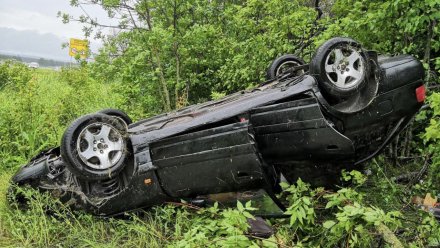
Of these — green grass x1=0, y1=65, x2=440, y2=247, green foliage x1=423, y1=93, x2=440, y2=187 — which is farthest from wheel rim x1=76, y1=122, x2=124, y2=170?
green foliage x1=423, y1=93, x2=440, y2=187

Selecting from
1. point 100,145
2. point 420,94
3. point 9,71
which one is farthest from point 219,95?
point 9,71

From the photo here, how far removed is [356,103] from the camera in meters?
3.32

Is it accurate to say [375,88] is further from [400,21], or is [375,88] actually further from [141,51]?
[141,51]

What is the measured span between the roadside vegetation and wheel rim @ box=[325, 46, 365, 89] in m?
0.60

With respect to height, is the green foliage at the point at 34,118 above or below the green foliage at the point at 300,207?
above

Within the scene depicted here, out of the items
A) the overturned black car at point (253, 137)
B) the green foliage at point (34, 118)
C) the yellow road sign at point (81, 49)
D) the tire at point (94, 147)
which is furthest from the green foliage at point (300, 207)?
the yellow road sign at point (81, 49)

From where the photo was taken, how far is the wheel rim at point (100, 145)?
3241 mm

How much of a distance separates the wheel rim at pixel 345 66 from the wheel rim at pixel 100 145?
1.86 meters

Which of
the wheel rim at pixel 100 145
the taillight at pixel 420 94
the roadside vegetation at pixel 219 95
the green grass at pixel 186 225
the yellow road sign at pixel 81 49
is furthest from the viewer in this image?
the yellow road sign at pixel 81 49

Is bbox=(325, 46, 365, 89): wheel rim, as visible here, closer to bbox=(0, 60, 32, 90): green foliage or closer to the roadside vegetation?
the roadside vegetation

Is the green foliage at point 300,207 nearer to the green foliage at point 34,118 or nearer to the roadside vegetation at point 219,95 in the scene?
the roadside vegetation at point 219,95

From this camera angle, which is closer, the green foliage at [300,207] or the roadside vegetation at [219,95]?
the green foliage at [300,207]

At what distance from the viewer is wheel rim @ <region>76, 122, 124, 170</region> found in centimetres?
324

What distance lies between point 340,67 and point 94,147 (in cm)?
215
